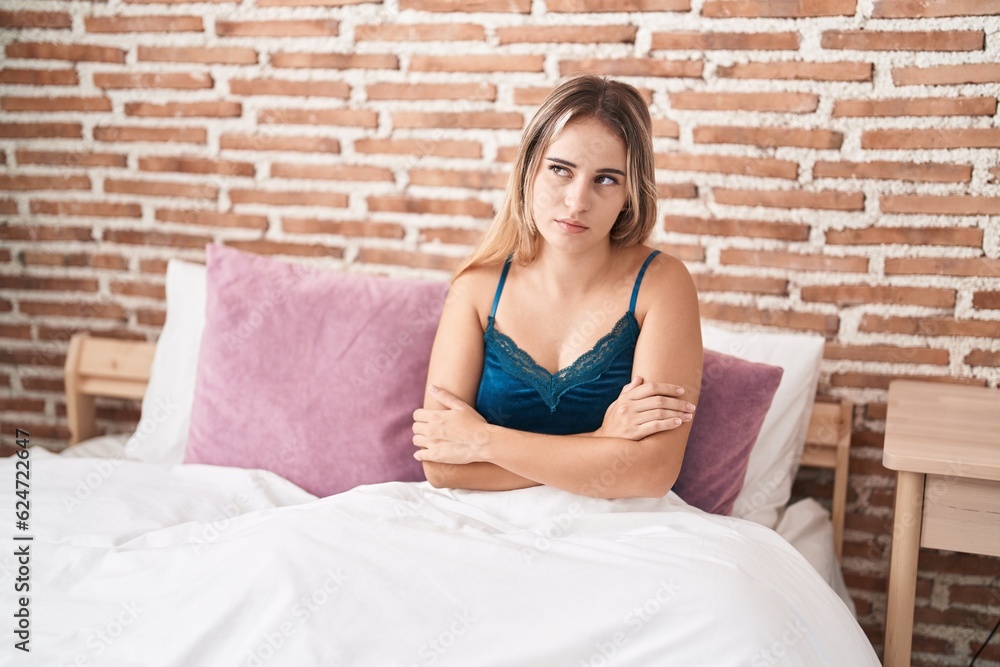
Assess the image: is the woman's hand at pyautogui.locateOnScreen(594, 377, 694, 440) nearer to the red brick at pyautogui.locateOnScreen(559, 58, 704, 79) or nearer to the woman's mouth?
the woman's mouth

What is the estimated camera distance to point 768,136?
81.0 inches

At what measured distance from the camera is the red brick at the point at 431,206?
2.28 meters

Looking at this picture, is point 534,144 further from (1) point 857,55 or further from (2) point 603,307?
(1) point 857,55

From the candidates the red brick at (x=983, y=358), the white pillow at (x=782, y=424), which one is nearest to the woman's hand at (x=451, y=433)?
the white pillow at (x=782, y=424)

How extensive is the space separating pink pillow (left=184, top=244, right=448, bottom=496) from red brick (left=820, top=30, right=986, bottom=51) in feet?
3.60

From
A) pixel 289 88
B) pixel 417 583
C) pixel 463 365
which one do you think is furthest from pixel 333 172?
pixel 417 583

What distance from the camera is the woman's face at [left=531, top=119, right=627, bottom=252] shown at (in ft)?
5.25

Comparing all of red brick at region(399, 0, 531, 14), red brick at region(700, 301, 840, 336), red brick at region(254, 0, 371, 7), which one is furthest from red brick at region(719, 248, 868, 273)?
Result: red brick at region(254, 0, 371, 7)

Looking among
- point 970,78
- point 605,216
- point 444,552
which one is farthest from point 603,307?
point 970,78

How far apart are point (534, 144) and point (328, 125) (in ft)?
2.90

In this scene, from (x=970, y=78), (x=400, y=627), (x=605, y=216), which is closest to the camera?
(x=400, y=627)

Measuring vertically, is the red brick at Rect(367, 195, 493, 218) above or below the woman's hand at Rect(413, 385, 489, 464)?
above

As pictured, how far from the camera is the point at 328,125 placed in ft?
7.65

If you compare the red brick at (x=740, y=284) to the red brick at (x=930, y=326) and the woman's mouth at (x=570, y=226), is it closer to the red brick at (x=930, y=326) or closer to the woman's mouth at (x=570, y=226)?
the red brick at (x=930, y=326)
